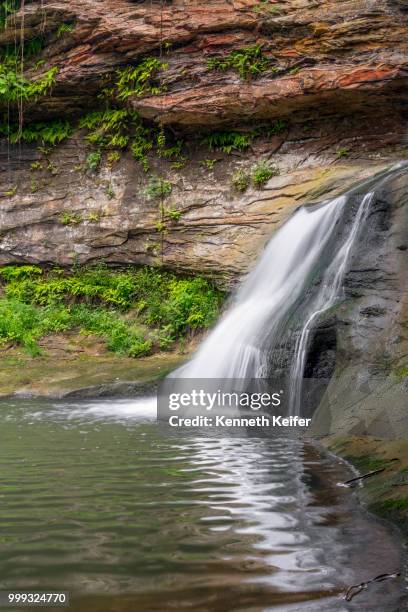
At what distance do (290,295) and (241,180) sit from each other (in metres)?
5.37

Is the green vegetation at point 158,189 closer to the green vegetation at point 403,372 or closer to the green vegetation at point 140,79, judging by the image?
the green vegetation at point 140,79

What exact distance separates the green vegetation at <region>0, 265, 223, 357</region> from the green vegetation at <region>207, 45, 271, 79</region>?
182 inches

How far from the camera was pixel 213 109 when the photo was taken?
44.1 ft

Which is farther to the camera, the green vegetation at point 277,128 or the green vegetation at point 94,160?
the green vegetation at point 94,160

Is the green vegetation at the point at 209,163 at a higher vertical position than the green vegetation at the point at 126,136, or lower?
lower

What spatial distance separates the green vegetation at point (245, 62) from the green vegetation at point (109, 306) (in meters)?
4.61

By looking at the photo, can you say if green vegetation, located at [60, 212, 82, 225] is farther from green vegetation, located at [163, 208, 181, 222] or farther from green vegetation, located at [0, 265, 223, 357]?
green vegetation, located at [163, 208, 181, 222]

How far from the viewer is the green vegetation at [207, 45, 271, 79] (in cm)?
1305

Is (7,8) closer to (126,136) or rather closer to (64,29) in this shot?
(64,29)

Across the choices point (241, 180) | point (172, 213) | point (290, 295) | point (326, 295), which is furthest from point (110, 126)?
point (326, 295)

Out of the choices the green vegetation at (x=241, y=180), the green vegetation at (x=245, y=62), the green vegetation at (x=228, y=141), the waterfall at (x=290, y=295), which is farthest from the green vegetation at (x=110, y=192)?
the waterfall at (x=290, y=295)

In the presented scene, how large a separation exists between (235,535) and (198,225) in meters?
11.4

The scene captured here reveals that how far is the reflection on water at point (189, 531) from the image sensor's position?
246cm

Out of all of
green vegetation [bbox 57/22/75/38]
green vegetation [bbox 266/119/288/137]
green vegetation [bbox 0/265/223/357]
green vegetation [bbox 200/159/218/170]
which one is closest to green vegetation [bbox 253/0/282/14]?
green vegetation [bbox 266/119/288/137]
